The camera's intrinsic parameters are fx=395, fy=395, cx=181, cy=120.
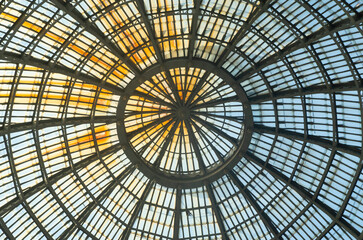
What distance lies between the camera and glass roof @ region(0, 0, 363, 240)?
27141 mm

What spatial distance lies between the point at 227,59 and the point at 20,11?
1568 centimetres

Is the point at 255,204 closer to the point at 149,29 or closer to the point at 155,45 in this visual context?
the point at 155,45

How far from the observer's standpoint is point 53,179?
3209cm

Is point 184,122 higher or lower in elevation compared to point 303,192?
higher

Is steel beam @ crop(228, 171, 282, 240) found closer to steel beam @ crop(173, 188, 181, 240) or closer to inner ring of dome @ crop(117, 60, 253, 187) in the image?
inner ring of dome @ crop(117, 60, 253, 187)

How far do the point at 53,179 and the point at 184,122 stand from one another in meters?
12.0

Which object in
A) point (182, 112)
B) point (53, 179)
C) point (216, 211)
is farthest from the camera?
point (216, 211)

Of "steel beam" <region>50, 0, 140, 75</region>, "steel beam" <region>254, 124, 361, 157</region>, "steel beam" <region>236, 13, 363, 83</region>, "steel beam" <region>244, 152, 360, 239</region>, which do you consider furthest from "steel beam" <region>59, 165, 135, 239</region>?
"steel beam" <region>236, 13, 363, 83</region>

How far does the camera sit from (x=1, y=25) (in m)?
24.6

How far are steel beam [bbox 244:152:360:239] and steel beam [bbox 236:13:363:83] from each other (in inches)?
307

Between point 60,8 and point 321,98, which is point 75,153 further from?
point 321,98

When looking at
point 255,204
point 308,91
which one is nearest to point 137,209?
point 255,204

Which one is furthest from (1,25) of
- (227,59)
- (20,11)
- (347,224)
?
(347,224)

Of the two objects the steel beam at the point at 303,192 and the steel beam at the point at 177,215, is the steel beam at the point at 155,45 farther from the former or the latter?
the steel beam at the point at 177,215
